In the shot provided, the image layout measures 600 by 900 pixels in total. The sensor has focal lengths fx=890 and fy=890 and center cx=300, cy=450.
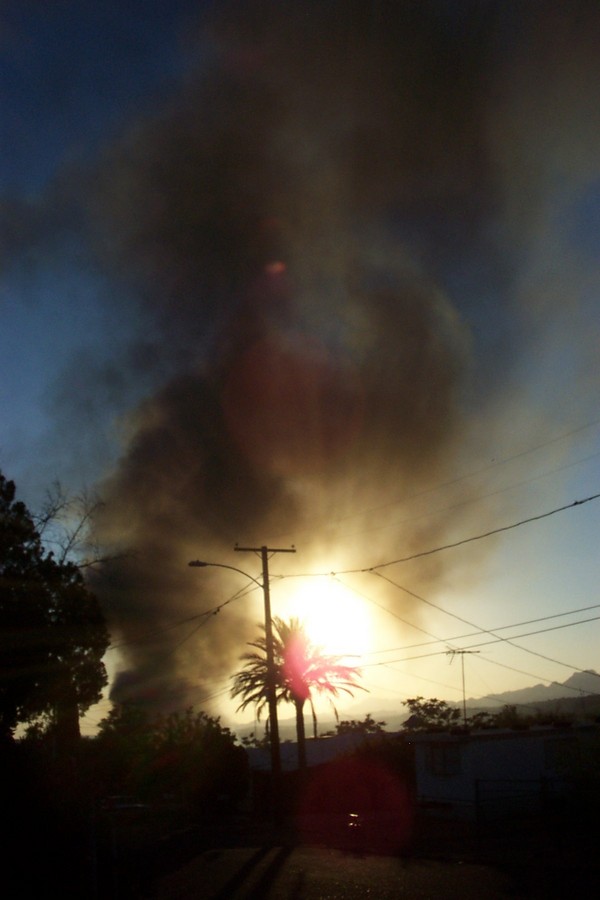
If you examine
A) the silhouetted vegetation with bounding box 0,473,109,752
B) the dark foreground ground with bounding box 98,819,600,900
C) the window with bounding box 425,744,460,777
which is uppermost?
the silhouetted vegetation with bounding box 0,473,109,752

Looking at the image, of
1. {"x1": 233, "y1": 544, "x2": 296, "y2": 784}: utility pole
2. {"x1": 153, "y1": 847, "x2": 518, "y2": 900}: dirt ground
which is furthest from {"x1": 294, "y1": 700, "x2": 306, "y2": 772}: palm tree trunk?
{"x1": 153, "y1": 847, "x2": 518, "y2": 900}: dirt ground

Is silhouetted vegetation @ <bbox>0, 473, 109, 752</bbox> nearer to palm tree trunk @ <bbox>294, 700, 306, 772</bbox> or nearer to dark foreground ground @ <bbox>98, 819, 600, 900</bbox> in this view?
dark foreground ground @ <bbox>98, 819, 600, 900</bbox>

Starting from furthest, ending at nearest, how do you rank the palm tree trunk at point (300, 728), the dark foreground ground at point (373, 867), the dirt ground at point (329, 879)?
the palm tree trunk at point (300, 728) < the dark foreground ground at point (373, 867) < the dirt ground at point (329, 879)

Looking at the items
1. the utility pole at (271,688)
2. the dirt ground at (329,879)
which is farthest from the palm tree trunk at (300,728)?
the dirt ground at (329,879)

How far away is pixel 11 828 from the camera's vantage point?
2059cm

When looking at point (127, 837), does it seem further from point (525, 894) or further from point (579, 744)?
point (525, 894)

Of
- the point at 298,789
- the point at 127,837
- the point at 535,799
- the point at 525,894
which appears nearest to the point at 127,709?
the point at 298,789

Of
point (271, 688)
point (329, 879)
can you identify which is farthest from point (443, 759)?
point (329, 879)

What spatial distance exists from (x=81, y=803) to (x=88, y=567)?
19.4 m

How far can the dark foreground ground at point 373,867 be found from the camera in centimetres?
1833

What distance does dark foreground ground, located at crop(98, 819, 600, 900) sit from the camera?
722 inches

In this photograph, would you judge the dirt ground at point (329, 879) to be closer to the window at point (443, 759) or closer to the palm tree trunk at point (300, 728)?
the window at point (443, 759)

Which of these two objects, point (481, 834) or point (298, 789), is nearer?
point (481, 834)

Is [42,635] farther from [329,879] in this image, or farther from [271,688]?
[329,879]
